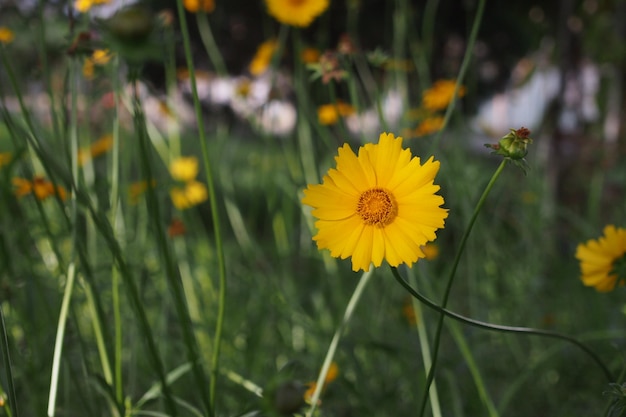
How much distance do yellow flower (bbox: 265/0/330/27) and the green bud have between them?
58cm

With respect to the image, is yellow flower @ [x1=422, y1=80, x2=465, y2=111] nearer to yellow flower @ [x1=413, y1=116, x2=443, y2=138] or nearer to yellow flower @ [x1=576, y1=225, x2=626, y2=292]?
yellow flower @ [x1=413, y1=116, x2=443, y2=138]

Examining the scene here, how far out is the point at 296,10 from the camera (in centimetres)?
101

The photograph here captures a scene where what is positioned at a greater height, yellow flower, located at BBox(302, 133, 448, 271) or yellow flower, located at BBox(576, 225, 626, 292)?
yellow flower, located at BBox(576, 225, 626, 292)

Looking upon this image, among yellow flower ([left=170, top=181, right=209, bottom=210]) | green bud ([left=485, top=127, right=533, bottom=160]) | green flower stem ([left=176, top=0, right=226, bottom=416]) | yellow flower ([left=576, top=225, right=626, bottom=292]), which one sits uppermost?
yellow flower ([left=170, top=181, right=209, bottom=210])

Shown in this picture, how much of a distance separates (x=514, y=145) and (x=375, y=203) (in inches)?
3.8

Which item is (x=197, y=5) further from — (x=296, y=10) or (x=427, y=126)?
(x=427, y=126)

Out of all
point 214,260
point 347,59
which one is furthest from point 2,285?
point 214,260

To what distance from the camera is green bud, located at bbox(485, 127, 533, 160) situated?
0.44m

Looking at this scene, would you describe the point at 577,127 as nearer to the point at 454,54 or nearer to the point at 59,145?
the point at 454,54

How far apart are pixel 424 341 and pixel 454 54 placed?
113 inches

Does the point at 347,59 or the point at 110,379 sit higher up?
the point at 347,59

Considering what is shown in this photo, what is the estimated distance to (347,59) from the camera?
0.80 meters

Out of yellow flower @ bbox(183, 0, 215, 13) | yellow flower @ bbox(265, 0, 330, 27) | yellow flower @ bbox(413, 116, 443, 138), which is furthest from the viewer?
yellow flower @ bbox(413, 116, 443, 138)

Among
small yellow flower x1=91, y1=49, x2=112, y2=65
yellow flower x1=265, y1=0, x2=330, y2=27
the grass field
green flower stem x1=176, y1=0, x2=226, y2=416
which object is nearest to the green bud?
the grass field
